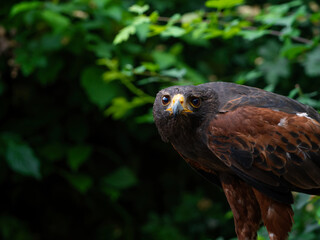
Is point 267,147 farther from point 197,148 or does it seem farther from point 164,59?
point 164,59

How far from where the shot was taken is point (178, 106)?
190 centimetres

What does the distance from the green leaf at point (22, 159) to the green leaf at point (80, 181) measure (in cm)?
40

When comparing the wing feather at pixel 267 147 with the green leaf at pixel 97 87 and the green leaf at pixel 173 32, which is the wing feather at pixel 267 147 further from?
the green leaf at pixel 97 87

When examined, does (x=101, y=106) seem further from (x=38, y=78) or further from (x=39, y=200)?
(x=39, y=200)

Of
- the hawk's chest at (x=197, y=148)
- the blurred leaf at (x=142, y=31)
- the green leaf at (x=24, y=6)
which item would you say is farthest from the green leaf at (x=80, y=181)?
the hawk's chest at (x=197, y=148)

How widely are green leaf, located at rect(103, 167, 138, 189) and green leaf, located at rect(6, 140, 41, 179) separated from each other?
2.44 ft

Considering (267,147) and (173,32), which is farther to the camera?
(173,32)

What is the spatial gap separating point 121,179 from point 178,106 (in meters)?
2.37

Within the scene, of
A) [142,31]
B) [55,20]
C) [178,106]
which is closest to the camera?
[178,106]

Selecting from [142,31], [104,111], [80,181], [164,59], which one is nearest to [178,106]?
[142,31]

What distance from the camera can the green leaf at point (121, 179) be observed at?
411cm

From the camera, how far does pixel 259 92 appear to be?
6.95 feet

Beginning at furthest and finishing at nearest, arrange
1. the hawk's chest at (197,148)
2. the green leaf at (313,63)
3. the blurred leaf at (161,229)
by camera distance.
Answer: the blurred leaf at (161,229)
the green leaf at (313,63)
the hawk's chest at (197,148)

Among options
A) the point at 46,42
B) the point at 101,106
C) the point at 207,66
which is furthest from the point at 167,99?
the point at 207,66
